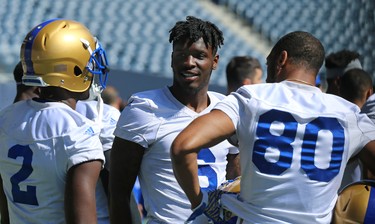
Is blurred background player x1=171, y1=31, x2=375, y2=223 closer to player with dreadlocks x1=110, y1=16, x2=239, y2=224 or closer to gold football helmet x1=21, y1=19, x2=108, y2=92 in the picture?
player with dreadlocks x1=110, y1=16, x2=239, y2=224

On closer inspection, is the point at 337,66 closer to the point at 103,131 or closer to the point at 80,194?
the point at 103,131

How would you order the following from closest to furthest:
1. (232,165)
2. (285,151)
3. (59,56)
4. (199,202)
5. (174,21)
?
(285,151)
(199,202)
(59,56)
(232,165)
(174,21)

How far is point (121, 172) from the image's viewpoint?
3600 millimetres

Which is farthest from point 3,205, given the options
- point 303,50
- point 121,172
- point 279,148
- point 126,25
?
point 126,25

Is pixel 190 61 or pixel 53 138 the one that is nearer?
pixel 53 138

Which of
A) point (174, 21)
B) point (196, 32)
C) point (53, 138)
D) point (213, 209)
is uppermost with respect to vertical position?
point (196, 32)

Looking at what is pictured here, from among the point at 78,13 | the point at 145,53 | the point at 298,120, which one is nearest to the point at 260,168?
the point at 298,120

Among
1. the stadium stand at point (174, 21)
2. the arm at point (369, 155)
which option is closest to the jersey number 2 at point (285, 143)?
the arm at point (369, 155)

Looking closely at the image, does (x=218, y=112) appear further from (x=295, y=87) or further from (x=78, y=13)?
(x=78, y=13)

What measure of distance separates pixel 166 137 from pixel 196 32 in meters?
0.56

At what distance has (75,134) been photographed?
121 inches

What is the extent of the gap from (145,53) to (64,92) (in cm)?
838

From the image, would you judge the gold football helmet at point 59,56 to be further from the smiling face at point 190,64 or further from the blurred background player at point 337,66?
the blurred background player at point 337,66

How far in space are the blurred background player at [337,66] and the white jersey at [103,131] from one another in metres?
2.39
